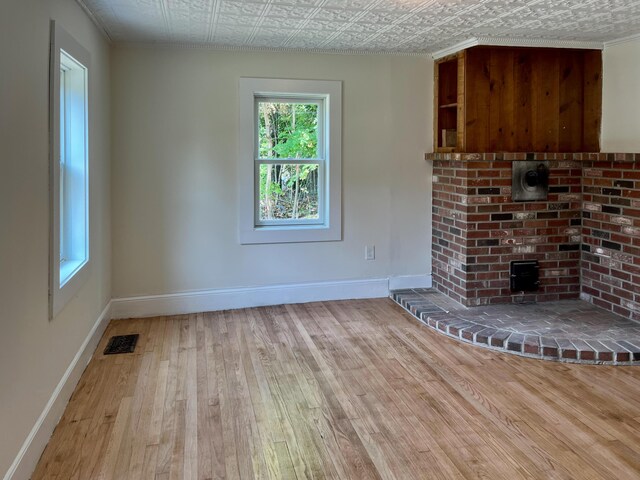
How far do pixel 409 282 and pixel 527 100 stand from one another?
1885mm

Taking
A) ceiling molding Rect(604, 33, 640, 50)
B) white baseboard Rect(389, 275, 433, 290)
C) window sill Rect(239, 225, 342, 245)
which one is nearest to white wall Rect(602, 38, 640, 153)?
ceiling molding Rect(604, 33, 640, 50)

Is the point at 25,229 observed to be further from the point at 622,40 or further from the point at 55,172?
the point at 622,40

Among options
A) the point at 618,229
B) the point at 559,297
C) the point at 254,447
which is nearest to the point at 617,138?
the point at 618,229

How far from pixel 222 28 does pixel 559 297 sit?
11.4ft

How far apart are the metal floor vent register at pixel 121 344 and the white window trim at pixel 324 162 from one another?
1.23 m

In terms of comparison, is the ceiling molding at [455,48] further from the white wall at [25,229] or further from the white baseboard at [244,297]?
the white wall at [25,229]

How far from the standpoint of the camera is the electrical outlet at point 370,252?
4988 mm

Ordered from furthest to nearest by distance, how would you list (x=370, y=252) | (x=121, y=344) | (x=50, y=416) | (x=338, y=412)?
(x=370, y=252), (x=121, y=344), (x=338, y=412), (x=50, y=416)

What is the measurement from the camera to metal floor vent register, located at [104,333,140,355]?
369 cm

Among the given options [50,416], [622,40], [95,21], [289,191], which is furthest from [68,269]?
[622,40]

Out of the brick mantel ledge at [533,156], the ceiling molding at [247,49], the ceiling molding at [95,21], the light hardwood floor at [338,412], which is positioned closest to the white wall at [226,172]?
the ceiling molding at [247,49]

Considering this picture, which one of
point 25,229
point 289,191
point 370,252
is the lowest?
point 370,252

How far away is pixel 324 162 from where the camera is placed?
4.84m

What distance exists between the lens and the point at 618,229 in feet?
13.9
